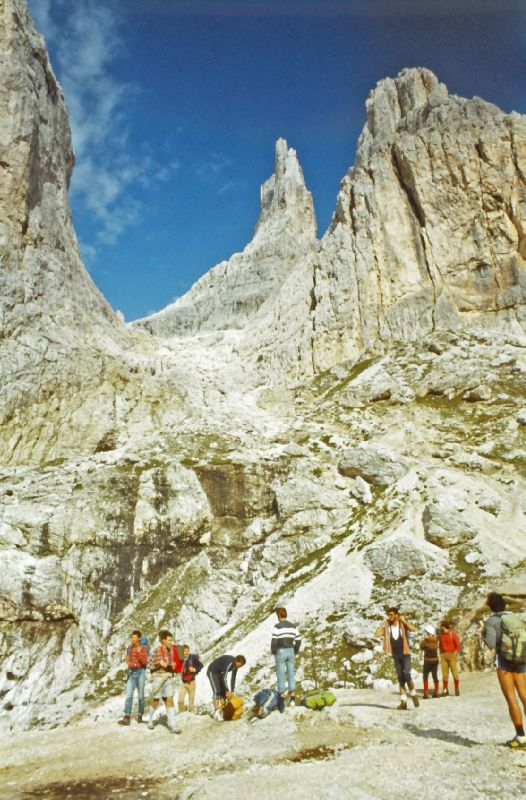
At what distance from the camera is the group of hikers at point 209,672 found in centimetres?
1398

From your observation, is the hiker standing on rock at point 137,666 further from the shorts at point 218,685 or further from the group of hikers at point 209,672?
the shorts at point 218,685

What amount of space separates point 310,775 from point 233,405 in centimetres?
4483

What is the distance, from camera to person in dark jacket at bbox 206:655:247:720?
14.3m

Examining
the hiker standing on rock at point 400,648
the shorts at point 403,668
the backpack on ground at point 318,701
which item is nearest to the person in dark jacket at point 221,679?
the backpack on ground at point 318,701

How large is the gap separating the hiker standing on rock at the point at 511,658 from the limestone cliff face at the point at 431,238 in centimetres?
4925

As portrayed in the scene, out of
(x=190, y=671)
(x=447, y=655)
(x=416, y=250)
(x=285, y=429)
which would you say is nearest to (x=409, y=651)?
(x=447, y=655)

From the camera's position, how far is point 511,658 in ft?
30.7

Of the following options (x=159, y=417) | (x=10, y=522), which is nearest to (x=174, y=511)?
(x=10, y=522)

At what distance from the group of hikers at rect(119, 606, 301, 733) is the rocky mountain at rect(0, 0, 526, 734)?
6469 millimetres

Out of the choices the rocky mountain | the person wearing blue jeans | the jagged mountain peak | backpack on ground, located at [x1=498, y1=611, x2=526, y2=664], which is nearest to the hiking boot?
backpack on ground, located at [x1=498, y1=611, x2=526, y2=664]

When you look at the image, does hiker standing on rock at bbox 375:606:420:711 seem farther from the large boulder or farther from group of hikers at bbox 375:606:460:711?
the large boulder

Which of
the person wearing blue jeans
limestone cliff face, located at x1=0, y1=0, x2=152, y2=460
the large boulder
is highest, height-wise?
limestone cliff face, located at x1=0, y1=0, x2=152, y2=460

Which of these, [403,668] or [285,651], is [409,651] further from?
[285,651]

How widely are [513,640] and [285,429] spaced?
1395 inches
